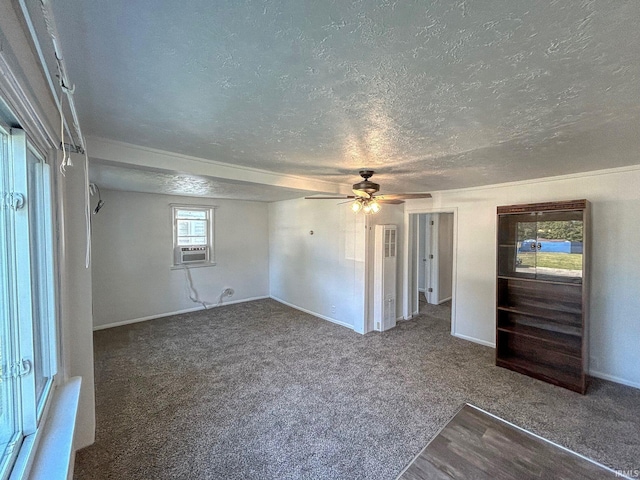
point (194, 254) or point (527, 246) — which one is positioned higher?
point (527, 246)

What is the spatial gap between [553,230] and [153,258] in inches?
240

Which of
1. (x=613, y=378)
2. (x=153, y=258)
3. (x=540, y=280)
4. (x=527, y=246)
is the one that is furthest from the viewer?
(x=153, y=258)

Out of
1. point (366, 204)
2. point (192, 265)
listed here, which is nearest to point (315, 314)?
point (192, 265)

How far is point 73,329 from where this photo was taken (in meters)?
2.04

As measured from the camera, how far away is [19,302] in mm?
1308

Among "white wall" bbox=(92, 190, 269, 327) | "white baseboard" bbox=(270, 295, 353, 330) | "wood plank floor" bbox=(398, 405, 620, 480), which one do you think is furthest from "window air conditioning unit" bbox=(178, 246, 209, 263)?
"wood plank floor" bbox=(398, 405, 620, 480)

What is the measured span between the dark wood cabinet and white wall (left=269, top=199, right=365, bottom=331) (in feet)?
6.32

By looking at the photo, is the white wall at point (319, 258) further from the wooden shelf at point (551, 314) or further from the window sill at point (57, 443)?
the window sill at point (57, 443)

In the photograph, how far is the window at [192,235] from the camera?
542 cm

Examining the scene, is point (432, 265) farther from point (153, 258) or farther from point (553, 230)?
point (153, 258)

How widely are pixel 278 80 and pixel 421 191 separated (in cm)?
386

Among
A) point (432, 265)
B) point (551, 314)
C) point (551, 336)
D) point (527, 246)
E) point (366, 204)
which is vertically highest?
point (366, 204)

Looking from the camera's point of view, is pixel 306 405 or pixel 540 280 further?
pixel 540 280

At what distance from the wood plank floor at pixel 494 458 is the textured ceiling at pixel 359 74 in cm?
234
